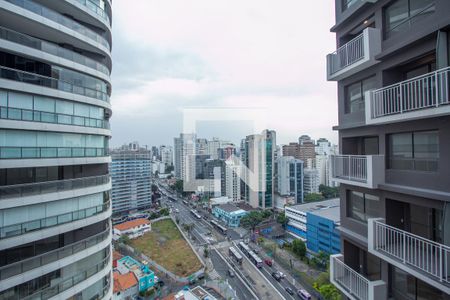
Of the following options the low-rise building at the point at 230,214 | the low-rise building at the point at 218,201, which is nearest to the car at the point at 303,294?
the low-rise building at the point at 230,214

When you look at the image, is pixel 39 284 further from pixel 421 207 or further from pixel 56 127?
pixel 421 207

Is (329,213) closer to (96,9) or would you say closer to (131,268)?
(131,268)

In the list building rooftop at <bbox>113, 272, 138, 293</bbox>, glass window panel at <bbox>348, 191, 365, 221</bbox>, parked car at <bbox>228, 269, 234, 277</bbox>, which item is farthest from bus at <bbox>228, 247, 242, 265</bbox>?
glass window panel at <bbox>348, 191, 365, 221</bbox>

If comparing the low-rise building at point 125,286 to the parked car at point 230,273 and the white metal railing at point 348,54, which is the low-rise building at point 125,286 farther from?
the white metal railing at point 348,54

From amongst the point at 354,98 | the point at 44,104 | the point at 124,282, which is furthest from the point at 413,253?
the point at 124,282

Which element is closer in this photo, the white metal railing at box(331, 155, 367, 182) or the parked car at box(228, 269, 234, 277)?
the white metal railing at box(331, 155, 367, 182)

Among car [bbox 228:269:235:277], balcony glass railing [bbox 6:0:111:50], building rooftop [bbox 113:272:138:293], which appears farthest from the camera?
car [bbox 228:269:235:277]

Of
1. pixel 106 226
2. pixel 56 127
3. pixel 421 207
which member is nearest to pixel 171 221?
pixel 106 226

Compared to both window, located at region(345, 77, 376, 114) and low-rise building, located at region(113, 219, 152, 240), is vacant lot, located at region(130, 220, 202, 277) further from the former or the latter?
window, located at region(345, 77, 376, 114)
